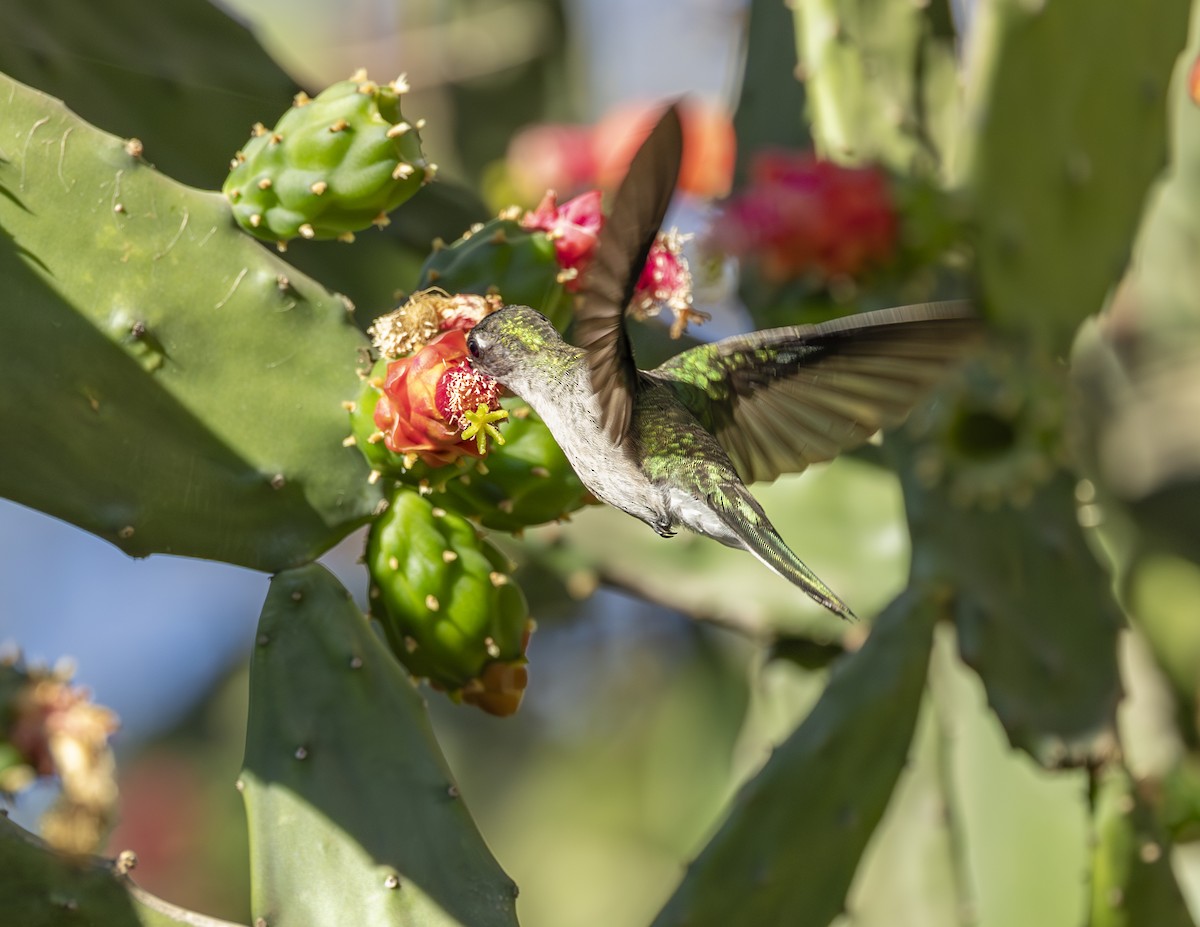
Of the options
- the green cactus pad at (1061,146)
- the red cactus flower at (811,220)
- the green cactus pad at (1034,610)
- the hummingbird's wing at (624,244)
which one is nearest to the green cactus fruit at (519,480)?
the hummingbird's wing at (624,244)

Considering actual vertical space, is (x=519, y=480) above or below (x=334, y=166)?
below

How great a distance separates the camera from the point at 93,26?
6.03 feet

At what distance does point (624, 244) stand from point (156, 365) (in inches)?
21.6

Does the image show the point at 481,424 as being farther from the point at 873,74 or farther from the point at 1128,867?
the point at 873,74

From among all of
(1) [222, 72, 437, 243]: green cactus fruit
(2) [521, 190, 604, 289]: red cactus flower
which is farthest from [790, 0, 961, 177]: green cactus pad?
(1) [222, 72, 437, 243]: green cactus fruit

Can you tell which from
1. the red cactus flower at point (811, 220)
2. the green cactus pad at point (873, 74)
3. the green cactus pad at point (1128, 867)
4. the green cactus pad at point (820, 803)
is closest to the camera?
the green cactus pad at point (820, 803)

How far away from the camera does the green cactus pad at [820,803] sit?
175 cm

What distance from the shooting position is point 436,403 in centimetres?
135

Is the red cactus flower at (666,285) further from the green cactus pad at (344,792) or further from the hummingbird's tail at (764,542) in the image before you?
the green cactus pad at (344,792)

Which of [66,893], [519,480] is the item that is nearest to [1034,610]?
[519,480]

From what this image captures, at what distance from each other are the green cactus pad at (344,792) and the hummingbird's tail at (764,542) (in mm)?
367

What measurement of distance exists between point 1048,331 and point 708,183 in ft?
4.67

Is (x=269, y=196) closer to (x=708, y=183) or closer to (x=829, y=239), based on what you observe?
(x=829, y=239)

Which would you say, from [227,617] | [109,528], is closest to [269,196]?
[109,528]
